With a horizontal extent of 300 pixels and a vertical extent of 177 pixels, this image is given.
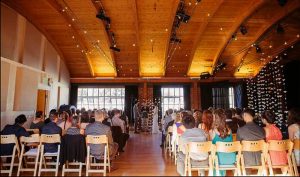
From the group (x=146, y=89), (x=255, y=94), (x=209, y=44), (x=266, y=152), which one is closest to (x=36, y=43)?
(x=146, y=89)

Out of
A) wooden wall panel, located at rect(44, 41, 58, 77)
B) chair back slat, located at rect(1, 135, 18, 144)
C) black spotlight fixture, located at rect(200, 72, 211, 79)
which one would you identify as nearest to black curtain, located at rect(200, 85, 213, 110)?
black spotlight fixture, located at rect(200, 72, 211, 79)

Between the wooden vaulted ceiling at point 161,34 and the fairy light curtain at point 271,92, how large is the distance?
1.87m

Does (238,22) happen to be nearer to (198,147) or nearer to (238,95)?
(238,95)

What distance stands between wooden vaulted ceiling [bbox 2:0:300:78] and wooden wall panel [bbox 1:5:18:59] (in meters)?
0.48

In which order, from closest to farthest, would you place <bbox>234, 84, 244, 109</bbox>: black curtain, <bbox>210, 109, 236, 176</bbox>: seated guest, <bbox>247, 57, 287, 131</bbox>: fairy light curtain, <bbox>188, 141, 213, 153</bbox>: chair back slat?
<bbox>188, 141, 213, 153</bbox>: chair back slat
<bbox>210, 109, 236, 176</bbox>: seated guest
<bbox>247, 57, 287, 131</bbox>: fairy light curtain
<bbox>234, 84, 244, 109</bbox>: black curtain

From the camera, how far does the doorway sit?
11.4m

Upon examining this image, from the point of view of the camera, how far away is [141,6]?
412 inches

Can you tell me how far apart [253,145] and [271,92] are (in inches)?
394

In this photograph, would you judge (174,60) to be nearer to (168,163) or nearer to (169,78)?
Answer: (169,78)

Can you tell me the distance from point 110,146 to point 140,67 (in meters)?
10.4

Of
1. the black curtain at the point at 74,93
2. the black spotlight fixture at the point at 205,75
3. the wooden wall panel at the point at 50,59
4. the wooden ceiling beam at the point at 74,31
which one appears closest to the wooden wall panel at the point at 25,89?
the wooden wall panel at the point at 50,59

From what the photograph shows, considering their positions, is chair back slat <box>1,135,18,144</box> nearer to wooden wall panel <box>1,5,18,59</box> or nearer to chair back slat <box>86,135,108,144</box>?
chair back slat <box>86,135,108,144</box>

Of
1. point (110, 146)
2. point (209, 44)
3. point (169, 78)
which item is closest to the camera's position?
point (110, 146)

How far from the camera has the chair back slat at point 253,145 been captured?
12.7 feet
